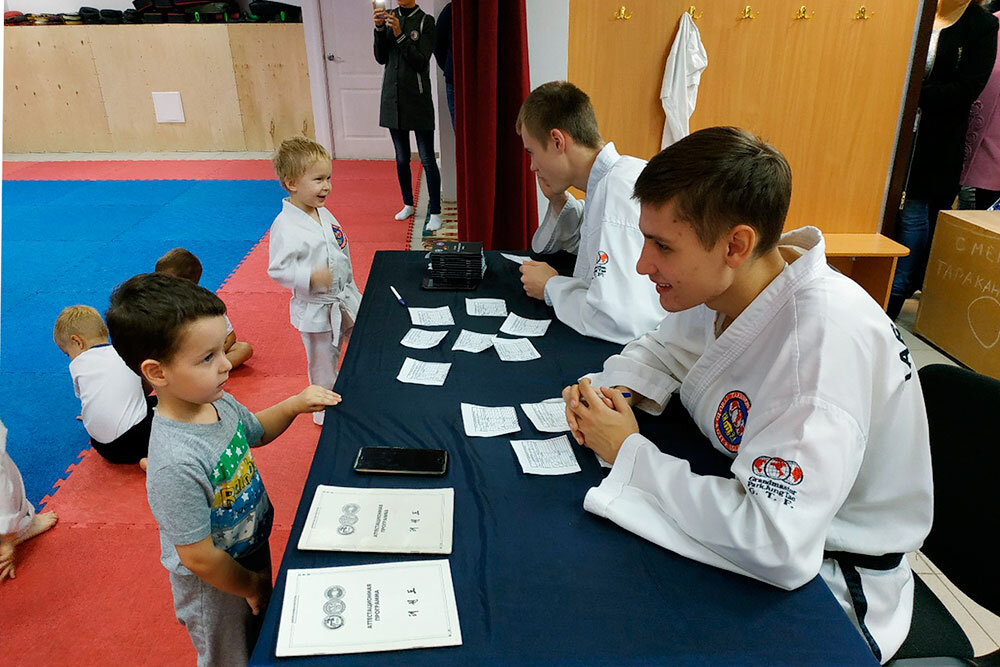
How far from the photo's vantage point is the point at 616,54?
358cm

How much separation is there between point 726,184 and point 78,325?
2.41 m

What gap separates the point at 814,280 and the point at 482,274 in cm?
141

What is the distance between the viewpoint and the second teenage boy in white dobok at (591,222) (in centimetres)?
197

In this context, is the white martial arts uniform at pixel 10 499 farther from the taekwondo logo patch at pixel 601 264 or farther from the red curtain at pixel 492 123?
the red curtain at pixel 492 123

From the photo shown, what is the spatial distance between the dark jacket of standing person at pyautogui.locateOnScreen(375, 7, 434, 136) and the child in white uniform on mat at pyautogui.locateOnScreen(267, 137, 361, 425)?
298cm

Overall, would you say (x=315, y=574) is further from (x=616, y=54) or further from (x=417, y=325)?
(x=616, y=54)

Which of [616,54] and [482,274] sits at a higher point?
[616,54]

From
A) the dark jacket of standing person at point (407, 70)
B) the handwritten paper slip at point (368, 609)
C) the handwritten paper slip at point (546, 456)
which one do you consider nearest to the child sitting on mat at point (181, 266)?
the handwritten paper slip at point (546, 456)

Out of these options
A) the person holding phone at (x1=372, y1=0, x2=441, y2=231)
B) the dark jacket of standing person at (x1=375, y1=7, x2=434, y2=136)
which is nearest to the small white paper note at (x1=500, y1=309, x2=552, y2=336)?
the person holding phone at (x1=372, y1=0, x2=441, y2=231)

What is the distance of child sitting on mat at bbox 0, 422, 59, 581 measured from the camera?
203cm

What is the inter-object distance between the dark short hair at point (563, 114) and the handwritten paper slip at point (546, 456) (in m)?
1.19

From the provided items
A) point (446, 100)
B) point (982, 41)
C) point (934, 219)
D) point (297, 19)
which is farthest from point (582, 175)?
point (297, 19)

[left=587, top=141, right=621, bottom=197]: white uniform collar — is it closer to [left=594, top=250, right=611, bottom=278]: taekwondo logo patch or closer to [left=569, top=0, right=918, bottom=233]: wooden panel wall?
[left=594, top=250, right=611, bottom=278]: taekwondo logo patch

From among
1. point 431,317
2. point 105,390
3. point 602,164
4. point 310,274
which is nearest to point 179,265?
point 105,390
